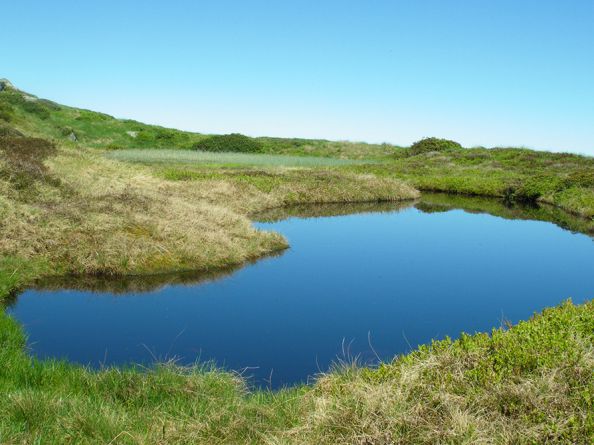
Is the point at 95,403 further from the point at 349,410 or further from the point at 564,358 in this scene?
the point at 564,358

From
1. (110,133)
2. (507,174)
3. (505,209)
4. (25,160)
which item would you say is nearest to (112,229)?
(25,160)

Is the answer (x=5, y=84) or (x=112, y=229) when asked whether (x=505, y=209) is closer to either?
(x=112, y=229)

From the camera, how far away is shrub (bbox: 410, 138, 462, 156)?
9593 cm

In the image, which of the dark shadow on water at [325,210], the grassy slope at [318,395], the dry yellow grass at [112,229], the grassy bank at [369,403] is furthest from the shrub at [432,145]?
the grassy bank at [369,403]

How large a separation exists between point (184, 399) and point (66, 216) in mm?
14444

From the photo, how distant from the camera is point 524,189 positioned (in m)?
53.5

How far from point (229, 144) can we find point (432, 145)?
3803 centimetres

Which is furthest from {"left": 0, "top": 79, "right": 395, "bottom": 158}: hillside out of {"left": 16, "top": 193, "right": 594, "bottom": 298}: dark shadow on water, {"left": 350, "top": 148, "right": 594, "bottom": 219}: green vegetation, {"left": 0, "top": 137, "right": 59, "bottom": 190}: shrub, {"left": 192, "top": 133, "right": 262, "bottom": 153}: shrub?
{"left": 16, "top": 193, "right": 594, "bottom": 298}: dark shadow on water

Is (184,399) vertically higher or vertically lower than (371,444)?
lower

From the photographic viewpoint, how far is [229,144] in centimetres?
9750

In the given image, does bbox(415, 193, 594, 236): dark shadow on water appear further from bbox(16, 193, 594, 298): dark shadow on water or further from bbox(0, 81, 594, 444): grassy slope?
bbox(0, 81, 594, 444): grassy slope

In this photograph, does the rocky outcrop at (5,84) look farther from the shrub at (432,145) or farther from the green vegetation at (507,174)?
the shrub at (432,145)

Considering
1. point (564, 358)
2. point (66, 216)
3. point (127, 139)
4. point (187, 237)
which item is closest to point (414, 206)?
point (187, 237)

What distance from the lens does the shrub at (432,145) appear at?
95925mm
